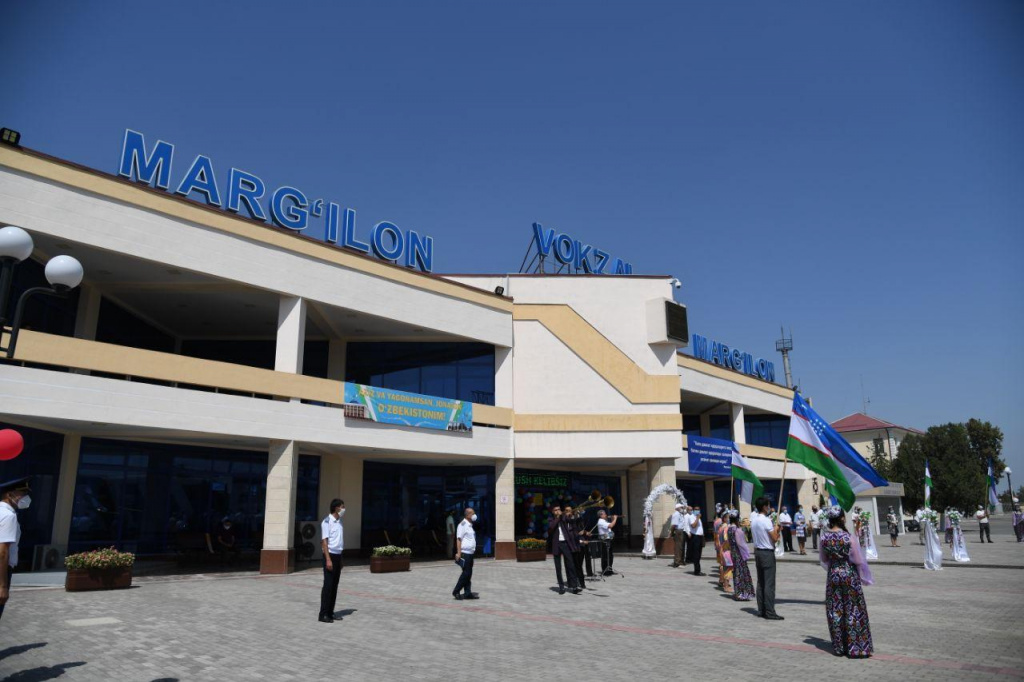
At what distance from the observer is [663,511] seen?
89.7ft

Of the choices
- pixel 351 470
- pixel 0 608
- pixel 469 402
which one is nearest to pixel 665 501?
pixel 469 402

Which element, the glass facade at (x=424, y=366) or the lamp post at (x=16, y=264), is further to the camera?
the glass facade at (x=424, y=366)

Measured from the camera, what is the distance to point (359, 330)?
985 inches

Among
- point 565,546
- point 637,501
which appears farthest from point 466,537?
point 637,501

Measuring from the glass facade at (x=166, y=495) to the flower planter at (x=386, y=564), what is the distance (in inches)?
233

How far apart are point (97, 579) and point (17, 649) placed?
626cm

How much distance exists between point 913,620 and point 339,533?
1002cm

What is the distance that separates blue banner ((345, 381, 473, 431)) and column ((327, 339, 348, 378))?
4168 mm

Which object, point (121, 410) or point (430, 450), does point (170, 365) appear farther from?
point (430, 450)

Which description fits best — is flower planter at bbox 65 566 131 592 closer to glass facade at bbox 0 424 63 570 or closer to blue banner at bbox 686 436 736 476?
glass facade at bbox 0 424 63 570

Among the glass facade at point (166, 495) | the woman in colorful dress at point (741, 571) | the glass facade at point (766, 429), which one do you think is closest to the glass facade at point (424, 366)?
the glass facade at point (166, 495)

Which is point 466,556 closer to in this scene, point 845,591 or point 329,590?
point 329,590

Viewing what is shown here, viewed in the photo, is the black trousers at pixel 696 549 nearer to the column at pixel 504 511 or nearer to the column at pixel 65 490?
the column at pixel 504 511

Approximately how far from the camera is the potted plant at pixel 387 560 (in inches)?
741
